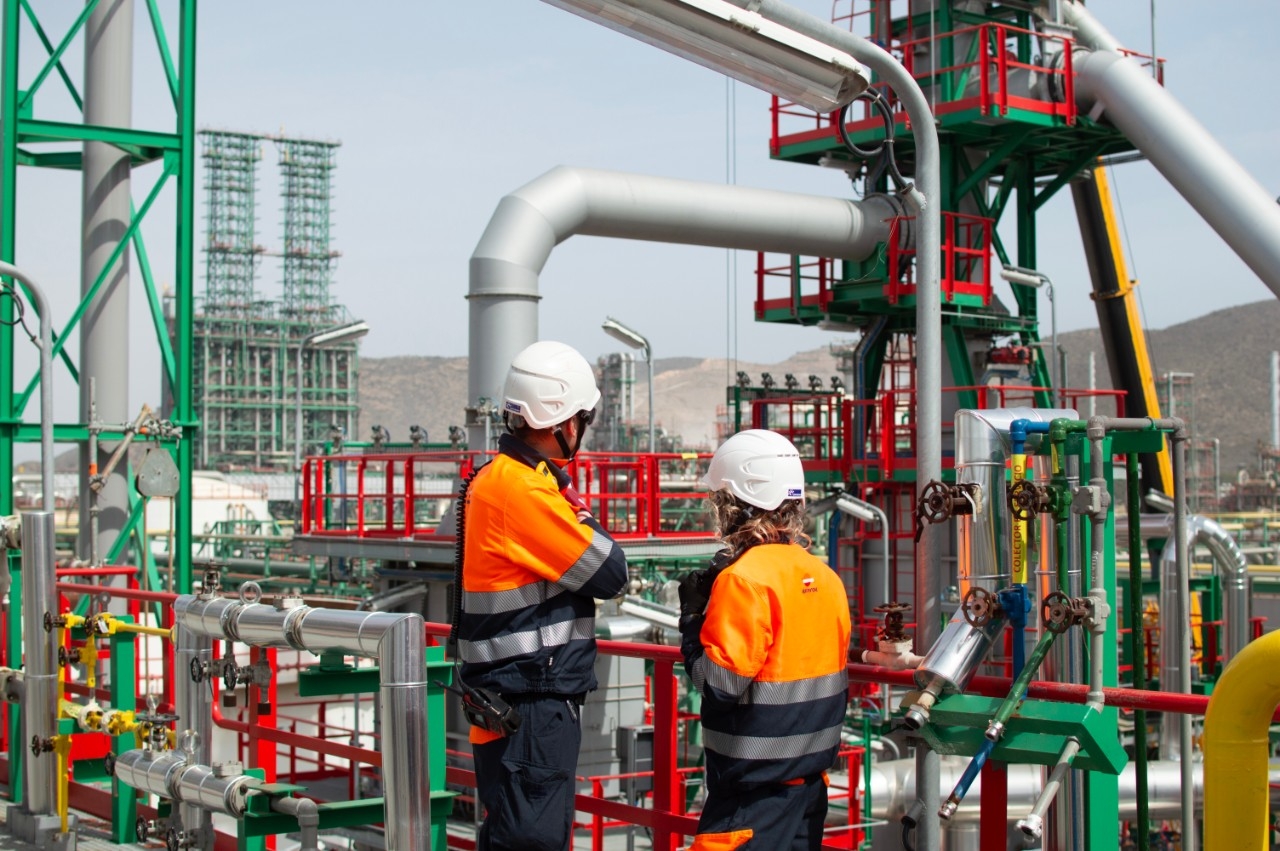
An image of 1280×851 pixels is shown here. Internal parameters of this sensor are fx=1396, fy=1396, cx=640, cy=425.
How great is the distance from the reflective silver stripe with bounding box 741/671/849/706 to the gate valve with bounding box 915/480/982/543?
22.3 inches

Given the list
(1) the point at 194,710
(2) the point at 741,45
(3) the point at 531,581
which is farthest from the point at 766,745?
(1) the point at 194,710

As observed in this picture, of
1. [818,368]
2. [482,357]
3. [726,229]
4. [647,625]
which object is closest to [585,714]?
[647,625]

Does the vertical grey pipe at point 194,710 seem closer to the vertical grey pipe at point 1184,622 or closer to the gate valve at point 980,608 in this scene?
the gate valve at point 980,608

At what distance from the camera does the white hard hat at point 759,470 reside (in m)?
3.83

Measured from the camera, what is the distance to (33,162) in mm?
14133

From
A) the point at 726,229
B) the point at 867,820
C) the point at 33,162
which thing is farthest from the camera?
the point at 726,229

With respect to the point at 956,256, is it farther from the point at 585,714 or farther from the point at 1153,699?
the point at 1153,699

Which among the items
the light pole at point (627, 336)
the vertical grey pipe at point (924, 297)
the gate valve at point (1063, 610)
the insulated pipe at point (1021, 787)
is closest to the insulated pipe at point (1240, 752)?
the gate valve at point (1063, 610)

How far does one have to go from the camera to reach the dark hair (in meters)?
3.77

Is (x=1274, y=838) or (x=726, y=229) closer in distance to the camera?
(x=1274, y=838)

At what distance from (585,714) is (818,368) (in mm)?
148386

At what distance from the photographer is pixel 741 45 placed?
4.18m

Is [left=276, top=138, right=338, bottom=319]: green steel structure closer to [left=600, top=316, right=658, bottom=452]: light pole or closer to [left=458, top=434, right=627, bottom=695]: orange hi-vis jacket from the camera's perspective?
[left=600, top=316, right=658, bottom=452]: light pole

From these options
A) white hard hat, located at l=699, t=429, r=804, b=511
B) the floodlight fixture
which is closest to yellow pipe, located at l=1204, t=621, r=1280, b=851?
white hard hat, located at l=699, t=429, r=804, b=511
